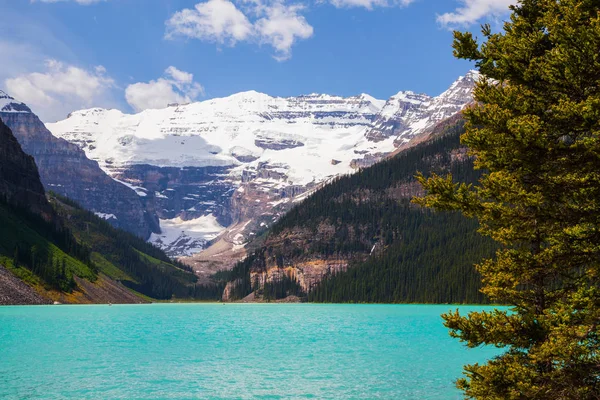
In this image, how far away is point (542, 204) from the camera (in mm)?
18922

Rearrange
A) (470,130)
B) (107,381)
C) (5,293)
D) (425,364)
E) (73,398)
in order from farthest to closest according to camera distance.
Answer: (5,293) → (425,364) → (107,381) → (73,398) → (470,130)

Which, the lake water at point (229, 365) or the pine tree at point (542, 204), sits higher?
the pine tree at point (542, 204)

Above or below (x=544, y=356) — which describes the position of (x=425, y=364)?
below

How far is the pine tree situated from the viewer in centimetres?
A: 1734

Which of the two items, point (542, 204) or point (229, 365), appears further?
point (229, 365)

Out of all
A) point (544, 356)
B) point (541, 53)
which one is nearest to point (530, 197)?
point (544, 356)

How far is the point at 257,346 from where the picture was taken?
6919 centimetres

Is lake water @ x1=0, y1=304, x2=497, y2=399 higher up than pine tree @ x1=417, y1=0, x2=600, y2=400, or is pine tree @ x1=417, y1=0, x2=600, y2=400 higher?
pine tree @ x1=417, y1=0, x2=600, y2=400

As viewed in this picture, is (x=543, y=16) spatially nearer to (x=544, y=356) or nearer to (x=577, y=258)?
(x=577, y=258)

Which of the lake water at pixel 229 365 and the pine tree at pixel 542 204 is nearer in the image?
the pine tree at pixel 542 204

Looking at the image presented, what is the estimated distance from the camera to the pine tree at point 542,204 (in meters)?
17.3

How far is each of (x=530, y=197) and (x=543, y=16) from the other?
7.48 meters

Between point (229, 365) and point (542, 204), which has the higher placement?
point (542, 204)

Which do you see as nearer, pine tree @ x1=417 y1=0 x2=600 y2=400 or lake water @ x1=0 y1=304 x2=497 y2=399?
pine tree @ x1=417 y1=0 x2=600 y2=400
